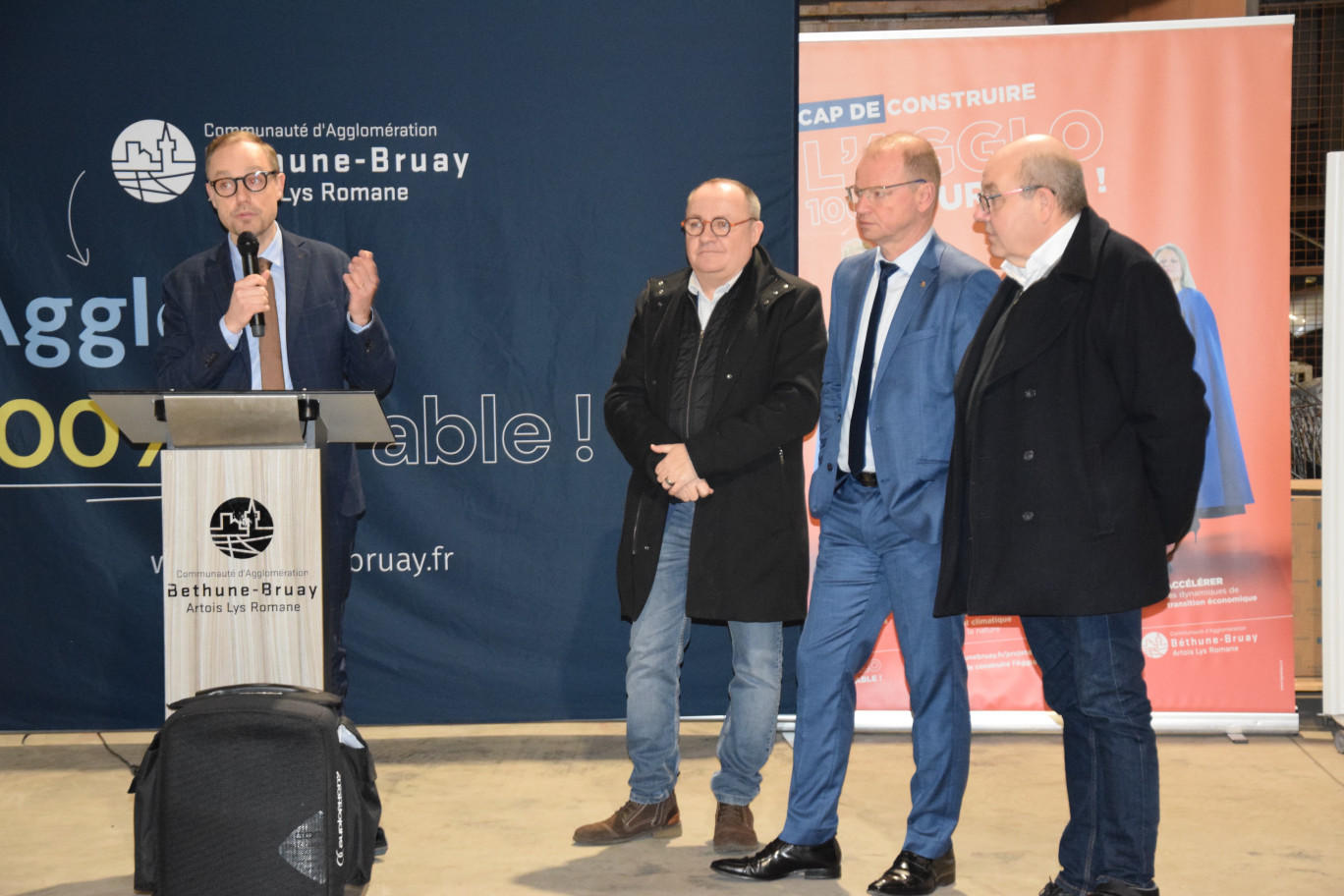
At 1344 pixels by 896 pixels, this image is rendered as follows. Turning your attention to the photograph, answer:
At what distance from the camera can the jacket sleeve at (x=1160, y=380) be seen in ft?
8.06

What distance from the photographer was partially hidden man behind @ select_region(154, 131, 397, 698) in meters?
3.16

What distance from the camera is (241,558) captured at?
285 centimetres

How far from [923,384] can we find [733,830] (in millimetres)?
1273

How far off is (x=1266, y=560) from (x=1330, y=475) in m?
0.36

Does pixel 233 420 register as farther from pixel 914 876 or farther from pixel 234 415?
pixel 914 876

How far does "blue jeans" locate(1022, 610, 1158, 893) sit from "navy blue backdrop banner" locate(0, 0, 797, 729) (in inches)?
66.4

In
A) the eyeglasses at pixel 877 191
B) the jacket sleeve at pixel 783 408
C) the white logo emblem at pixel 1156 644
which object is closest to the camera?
the eyeglasses at pixel 877 191

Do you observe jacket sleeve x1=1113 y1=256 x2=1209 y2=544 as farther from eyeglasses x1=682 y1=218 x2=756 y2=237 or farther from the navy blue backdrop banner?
the navy blue backdrop banner

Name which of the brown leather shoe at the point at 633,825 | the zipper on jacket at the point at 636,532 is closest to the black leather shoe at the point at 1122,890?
the brown leather shoe at the point at 633,825

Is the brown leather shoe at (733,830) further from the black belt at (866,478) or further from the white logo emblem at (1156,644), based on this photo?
the white logo emblem at (1156,644)

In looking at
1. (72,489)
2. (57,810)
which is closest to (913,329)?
(57,810)

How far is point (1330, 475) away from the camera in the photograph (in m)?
4.04

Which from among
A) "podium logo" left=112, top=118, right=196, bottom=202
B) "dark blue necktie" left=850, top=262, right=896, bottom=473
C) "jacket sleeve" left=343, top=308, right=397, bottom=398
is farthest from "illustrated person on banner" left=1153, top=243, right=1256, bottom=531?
"podium logo" left=112, top=118, right=196, bottom=202

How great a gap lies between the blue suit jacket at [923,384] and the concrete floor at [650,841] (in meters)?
0.96
